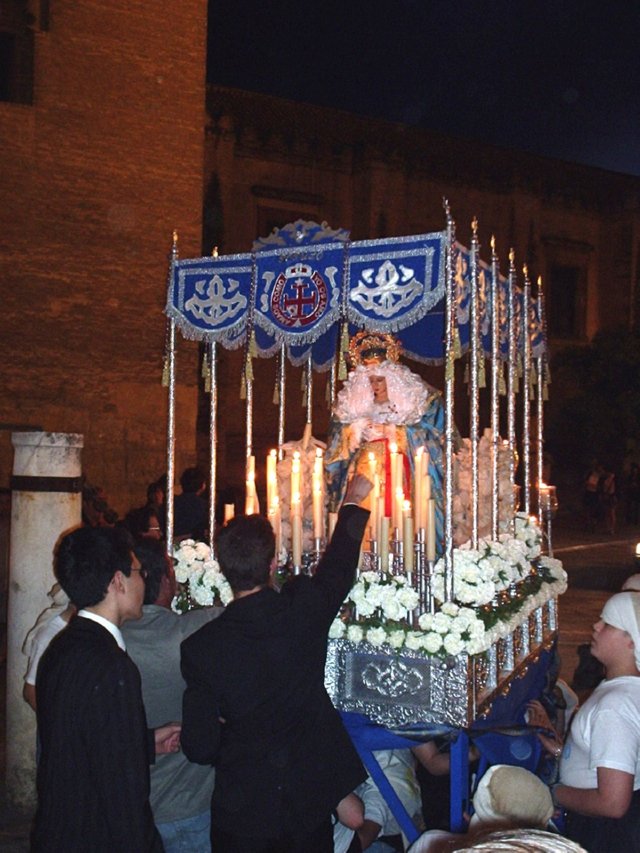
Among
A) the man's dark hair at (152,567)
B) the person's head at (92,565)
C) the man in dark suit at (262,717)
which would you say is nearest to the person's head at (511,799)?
the man in dark suit at (262,717)

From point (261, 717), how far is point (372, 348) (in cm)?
400

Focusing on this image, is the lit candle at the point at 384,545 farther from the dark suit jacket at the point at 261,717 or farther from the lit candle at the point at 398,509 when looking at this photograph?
the dark suit jacket at the point at 261,717

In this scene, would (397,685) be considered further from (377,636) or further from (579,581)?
(579,581)

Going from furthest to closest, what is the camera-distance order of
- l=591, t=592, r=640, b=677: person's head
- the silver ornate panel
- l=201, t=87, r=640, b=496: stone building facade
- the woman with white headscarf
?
l=201, t=87, r=640, b=496: stone building facade, the silver ornate panel, l=591, t=592, r=640, b=677: person's head, the woman with white headscarf

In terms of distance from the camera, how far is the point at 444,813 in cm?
Answer: 499

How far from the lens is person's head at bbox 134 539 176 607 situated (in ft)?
11.7

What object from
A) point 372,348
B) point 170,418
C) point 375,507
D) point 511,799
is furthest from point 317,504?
point 511,799

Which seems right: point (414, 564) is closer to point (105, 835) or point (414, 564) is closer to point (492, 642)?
point (492, 642)

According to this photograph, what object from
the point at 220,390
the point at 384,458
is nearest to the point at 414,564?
the point at 384,458

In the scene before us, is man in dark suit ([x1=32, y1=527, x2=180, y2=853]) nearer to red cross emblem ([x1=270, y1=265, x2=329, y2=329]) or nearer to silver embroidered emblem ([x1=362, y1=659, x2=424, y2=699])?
silver embroidered emblem ([x1=362, y1=659, x2=424, y2=699])

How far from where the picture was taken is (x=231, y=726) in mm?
3035

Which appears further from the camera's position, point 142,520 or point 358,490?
point 142,520

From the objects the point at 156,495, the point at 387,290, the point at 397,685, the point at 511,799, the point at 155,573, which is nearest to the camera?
the point at 511,799

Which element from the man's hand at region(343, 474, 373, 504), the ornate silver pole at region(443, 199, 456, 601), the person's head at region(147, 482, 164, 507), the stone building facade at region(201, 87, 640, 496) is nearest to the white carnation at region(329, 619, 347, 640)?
the ornate silver pole at region(443, 199, 456, 601)
